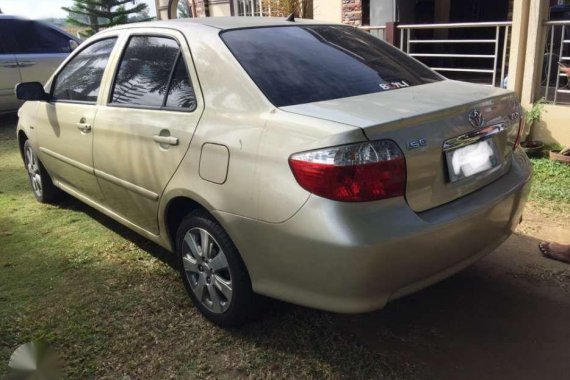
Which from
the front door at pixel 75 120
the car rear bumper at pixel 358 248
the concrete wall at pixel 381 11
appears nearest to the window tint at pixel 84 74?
the front door at pixel 75 120

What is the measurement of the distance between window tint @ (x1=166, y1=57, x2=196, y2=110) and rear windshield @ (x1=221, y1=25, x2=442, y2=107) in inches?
11.6

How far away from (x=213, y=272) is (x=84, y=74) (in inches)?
79.1

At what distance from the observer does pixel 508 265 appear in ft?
11.2

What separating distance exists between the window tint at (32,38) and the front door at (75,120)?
5.70 metres

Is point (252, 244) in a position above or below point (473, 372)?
above

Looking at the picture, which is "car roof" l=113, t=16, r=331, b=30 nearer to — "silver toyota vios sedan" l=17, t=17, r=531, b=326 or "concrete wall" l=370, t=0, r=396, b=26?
"silver toyota vios sedan" l=17, t=17, r=531, b=326

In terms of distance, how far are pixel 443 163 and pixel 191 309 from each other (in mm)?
1616

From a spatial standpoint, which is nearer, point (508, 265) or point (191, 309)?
point (191, 309)

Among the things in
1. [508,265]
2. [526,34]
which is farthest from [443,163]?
[526,34]

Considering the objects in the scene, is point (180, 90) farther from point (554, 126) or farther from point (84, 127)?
point (554, 126)

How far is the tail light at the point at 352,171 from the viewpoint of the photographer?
6.96ft

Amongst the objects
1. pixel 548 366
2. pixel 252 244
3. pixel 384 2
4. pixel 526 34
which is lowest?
pixel 548 366

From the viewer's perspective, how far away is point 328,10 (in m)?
9.24

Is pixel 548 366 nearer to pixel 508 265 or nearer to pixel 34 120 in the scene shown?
pixel 508 265
